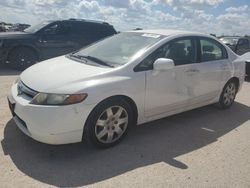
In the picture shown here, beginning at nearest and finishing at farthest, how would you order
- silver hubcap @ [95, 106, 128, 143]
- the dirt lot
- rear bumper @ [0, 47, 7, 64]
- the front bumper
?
the dirt lot < the front bumper < silver hubcap @ [95, 106, 128, 143] < rear bumper @ [0, 47, 7, 64]

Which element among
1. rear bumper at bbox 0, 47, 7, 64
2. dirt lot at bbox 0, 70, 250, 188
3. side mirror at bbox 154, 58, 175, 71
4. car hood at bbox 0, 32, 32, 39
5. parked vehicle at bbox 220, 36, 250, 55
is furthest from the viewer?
parked vehicle at bbox 220, 36, 250, 55

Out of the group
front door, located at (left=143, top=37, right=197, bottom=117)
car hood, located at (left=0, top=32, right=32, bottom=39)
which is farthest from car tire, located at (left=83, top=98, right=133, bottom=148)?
car hood, located at (left=0, top=32, right=32, bottom=39)

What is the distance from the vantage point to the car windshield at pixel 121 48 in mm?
4574

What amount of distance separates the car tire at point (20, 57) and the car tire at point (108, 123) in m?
6.85

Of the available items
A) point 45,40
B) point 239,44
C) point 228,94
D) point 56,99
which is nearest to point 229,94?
point 228,94

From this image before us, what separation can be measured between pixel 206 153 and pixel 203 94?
1.52 meters

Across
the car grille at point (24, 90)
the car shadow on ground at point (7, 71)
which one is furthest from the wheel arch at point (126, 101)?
the car shadow on ground at point (7, 71)

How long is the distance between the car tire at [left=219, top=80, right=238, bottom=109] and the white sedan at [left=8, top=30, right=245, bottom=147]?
0.42m

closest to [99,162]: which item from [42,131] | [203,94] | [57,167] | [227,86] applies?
[57,167]

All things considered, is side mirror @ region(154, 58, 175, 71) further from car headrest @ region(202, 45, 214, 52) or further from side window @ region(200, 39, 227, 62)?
car headrest @ region(202, 45, 214, 52)

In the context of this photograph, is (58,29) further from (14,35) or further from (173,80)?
(173,80)

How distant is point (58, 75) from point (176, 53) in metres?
1.97

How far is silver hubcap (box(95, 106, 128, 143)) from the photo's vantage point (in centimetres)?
406

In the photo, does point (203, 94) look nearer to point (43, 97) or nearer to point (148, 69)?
point (148, 69)
